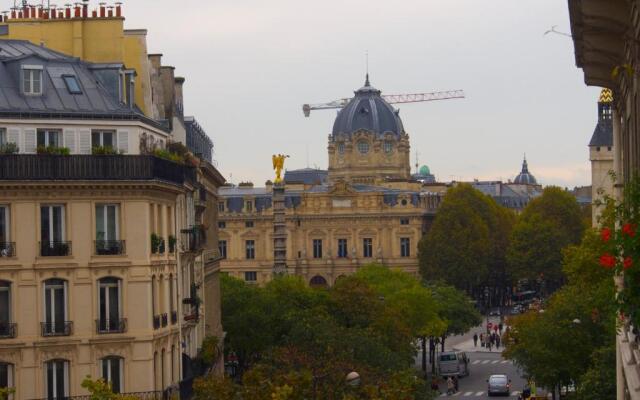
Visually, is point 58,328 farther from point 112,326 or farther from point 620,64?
point 620,64

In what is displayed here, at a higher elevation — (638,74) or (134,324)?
(638,74)

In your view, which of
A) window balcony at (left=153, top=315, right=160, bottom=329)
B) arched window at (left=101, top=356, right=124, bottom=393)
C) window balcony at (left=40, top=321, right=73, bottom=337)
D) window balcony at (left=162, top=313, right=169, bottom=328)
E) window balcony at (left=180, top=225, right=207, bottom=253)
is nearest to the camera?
window balcony at (left=40, top=321, right=73, bottom=337)

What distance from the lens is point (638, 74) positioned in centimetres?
1827

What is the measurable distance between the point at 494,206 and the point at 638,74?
16519cm

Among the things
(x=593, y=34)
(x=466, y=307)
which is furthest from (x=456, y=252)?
(x=593, y=34)

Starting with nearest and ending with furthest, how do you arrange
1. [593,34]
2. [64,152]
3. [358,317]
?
[593,34] → [64,152] → [358,317]

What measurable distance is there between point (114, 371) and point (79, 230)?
11.9 ft

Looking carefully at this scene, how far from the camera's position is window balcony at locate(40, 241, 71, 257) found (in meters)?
40.8

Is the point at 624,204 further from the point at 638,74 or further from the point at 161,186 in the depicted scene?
the point at 161,186

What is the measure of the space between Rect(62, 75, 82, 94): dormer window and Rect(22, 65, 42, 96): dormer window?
0.83 m

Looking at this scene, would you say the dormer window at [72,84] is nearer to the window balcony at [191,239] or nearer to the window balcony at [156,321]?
the window balcony at [156,321]

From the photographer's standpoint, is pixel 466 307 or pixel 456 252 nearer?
pixel 466 307

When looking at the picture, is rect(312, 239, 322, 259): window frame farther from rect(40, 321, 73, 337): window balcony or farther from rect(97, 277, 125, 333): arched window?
rect(40, 321, 73, 337): window balcony

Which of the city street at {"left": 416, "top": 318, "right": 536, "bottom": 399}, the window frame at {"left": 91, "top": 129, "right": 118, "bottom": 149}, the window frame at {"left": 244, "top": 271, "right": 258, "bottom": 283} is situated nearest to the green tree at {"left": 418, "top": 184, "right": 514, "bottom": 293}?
the window frame at {"left": 244, "top": 271, "right": 258, "bottom": 283}
